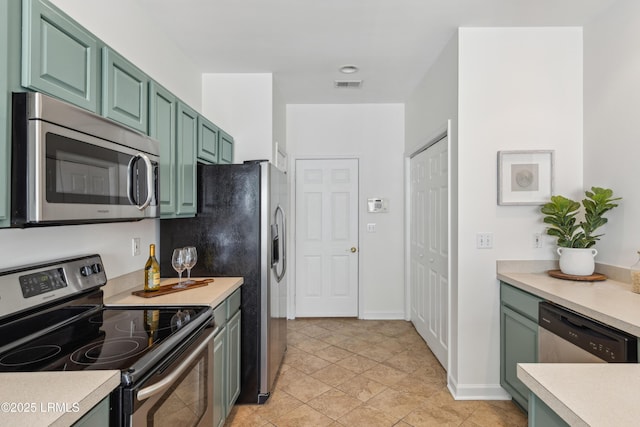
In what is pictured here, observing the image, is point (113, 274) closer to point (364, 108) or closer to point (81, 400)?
point (81, 400)

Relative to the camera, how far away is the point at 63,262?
5.31 feet

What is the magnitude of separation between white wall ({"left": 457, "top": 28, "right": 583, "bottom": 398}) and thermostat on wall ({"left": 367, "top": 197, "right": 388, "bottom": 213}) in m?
1.87

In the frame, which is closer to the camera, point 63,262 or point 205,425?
point 63,262

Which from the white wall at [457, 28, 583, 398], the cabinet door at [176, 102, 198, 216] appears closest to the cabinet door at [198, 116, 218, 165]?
the cabinet door at [176, 102, 198, 216]

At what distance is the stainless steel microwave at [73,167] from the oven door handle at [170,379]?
62 cm

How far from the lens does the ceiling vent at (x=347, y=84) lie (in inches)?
144

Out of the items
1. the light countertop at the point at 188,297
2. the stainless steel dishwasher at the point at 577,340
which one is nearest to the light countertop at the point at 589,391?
the stainless steel dishwasher at the point at 577,340

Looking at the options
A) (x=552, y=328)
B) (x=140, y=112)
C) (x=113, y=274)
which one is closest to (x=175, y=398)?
(x=113, y=274)

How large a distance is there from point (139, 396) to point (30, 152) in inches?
32.3

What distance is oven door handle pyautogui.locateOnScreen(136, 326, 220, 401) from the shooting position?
3.85 ft

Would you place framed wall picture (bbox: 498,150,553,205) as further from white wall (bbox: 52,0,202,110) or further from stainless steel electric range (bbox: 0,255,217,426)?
white wall (bbox: 52,0,202,110)

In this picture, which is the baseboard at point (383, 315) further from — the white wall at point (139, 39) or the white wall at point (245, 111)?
the white wall at point (139, 39)

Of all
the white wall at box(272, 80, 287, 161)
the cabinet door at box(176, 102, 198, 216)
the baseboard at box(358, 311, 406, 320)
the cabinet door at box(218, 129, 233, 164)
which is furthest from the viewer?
the baseboard at box(358, 311, 406, 320)

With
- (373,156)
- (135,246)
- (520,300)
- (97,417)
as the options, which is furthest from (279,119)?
(97,417)
